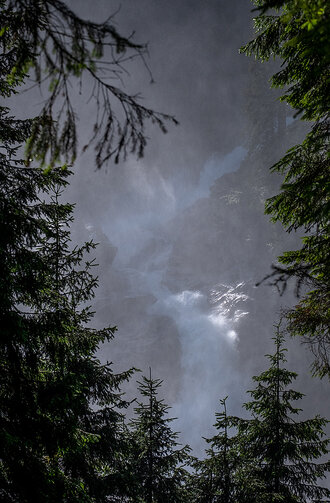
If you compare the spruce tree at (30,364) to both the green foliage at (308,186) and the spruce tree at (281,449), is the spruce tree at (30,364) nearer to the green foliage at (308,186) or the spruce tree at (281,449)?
the green foliage at (308,186)

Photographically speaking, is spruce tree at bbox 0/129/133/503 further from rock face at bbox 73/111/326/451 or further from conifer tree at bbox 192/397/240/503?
rock face at bbox 73/111/326/451

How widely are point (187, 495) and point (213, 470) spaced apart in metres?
1.37

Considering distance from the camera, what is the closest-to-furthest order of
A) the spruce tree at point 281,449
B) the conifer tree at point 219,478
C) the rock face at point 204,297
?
the conifer tree at point 219,478
the spruce tree at point 281,449
the rock face at point 204,297

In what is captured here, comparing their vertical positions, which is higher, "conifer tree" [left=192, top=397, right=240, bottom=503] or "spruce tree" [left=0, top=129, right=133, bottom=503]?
"spruce tree" [left=0, top=129, right=133, bottom=503]

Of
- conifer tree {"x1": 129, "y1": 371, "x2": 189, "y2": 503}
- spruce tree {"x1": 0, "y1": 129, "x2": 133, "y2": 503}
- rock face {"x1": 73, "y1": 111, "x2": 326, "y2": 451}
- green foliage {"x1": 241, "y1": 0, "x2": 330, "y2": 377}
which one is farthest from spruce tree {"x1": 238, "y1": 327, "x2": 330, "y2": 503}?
rock face {"x1": 73, "y1": 111, "x2": 326, "y2": 451}

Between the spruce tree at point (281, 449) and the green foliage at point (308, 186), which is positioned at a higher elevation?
the green foliage at point (308, 186)

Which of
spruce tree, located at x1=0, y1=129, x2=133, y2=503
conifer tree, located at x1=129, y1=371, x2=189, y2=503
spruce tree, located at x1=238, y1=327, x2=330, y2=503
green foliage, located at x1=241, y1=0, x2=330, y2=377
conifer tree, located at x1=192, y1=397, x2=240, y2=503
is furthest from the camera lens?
conifer tree, located at x1=129, y1=371, x2=189, y2=503

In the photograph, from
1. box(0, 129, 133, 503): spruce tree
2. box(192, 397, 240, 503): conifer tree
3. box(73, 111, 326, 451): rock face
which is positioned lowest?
box(192, 397, 240, 503): conifer tree

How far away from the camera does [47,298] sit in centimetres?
437

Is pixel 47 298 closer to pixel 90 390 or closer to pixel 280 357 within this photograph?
pixel 90 390

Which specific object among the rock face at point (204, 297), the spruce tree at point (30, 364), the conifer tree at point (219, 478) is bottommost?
the conifer tree at point (219, 478)

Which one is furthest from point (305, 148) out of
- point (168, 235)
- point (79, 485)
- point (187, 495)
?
point (168, 235)

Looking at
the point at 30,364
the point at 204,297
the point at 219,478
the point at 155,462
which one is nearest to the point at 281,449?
the point at 219,478

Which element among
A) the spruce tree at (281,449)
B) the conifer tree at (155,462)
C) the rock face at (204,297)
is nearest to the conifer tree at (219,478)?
the spruce tree at (281,449)
